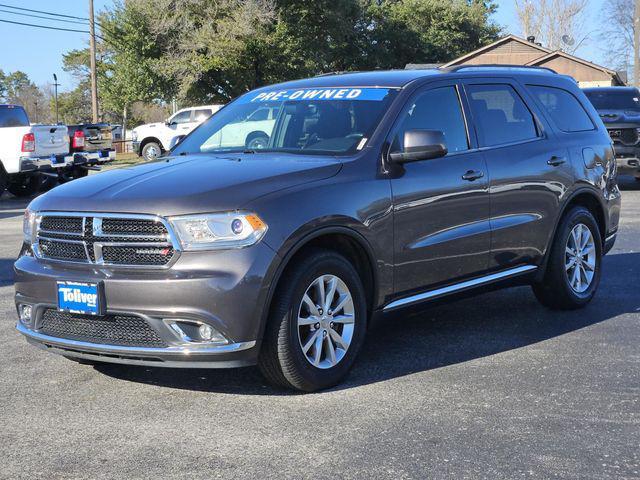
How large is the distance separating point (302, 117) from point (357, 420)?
86.9 inches

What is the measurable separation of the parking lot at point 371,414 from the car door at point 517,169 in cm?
67

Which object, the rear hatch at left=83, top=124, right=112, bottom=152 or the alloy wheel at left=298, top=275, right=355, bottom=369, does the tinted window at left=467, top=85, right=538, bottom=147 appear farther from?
the rear hatch at left=83, top=124, right=112, bottom=152

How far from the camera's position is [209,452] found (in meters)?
3.77

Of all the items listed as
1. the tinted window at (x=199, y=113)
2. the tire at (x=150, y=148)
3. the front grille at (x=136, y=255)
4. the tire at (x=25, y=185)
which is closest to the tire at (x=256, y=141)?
the front grille at (x=136, y=255)

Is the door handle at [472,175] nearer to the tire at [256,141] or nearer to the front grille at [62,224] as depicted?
the tire at [256,141]

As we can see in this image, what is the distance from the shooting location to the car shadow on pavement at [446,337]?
4.88 meters

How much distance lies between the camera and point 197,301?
161 inches

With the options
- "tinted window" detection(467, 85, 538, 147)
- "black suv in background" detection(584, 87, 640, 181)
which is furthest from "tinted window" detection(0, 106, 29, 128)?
"tinted window" detection(467, 85, 538, 147)

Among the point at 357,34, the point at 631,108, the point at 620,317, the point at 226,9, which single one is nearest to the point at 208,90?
the point at 226,9

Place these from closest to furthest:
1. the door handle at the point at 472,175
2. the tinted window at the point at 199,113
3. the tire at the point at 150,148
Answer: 1. the door handle at the point at 472,175
2. the tinted window at the point at 199,113
3. the tire at the point at 150,148

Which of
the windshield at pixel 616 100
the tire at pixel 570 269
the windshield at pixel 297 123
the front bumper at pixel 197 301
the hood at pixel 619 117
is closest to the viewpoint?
the front bumper at pixel 197 301

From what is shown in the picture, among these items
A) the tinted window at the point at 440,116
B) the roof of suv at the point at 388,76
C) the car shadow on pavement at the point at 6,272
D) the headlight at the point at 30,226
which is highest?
the roof of suv at the point at 388,76

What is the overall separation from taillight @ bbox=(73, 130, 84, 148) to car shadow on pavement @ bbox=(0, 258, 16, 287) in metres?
10.2

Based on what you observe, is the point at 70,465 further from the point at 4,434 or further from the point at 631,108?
the point at 631,108
